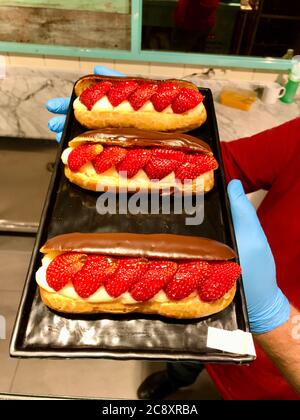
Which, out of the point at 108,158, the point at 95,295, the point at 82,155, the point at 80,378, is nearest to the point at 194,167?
the point at 108,158

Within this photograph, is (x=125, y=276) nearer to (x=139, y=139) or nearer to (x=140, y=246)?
(x=140, y=246)

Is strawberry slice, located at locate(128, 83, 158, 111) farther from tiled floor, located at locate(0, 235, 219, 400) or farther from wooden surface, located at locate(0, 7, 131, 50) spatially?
tiled floor, located at locate(0, 235, 219, 400)

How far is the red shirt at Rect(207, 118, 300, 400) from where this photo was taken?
1492 mm

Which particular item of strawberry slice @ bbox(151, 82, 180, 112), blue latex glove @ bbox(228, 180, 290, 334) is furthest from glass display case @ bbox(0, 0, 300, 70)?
blue latex glove @ bbox(228, 180, 290, 334)

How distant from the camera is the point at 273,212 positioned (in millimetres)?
1582

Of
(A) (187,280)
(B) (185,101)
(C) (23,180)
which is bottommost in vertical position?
(C) (23,180)

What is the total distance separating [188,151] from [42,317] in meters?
0.90

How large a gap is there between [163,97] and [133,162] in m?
0.41

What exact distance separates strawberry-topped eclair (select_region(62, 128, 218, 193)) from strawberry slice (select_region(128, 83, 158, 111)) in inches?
8.2

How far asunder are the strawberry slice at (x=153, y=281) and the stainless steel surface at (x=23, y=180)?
6.18ft

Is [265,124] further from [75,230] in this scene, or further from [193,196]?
[75,230]

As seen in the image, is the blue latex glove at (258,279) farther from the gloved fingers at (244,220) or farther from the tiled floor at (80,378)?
the tiled floor at (80,378)

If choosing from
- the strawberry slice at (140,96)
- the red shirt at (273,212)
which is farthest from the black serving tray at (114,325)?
the strawberry slice at (140,96)

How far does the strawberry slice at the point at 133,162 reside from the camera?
A: 61.9 inches
